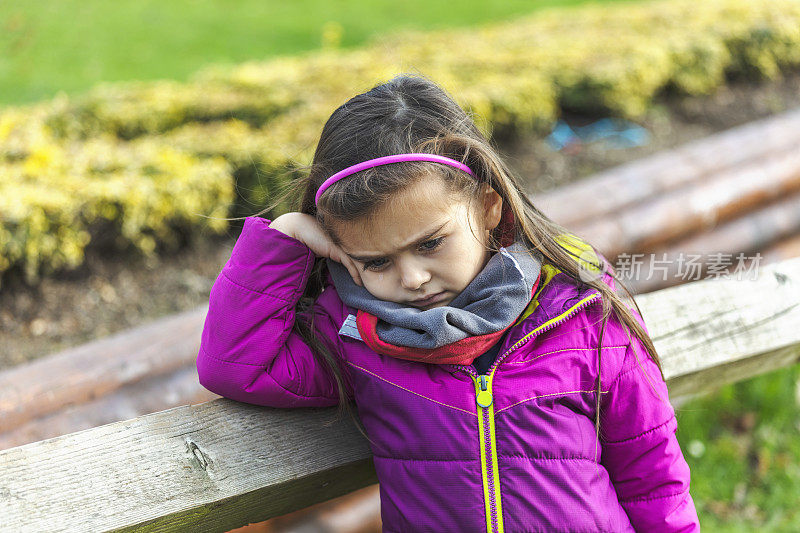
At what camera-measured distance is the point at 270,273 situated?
5.46 feet

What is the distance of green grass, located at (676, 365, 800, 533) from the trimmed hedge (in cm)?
181

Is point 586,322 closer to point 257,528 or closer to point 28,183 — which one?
point 257,528

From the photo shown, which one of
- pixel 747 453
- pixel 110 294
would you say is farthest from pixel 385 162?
pixel 747 453

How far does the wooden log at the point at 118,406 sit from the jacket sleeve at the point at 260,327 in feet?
2.54

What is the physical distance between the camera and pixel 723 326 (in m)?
2.09

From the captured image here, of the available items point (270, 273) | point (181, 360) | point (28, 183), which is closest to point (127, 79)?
point (28, 183)

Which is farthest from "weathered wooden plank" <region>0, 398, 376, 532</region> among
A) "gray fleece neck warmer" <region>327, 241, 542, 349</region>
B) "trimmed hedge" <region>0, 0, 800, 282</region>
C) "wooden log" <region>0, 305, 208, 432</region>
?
"trimmed hedge" <region>0, 0, 800, 282</region>

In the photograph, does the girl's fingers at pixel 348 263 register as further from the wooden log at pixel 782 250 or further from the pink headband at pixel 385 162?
the wooden log at pixel 782 250

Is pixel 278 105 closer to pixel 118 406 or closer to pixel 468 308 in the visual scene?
pixel 118 406

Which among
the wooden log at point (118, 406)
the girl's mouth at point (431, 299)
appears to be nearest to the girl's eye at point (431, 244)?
the girl's mouth at point (431, 299)

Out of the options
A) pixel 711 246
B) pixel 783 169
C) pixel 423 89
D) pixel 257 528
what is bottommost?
pixel 257 528

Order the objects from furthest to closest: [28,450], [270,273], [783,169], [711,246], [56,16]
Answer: [56,16], [783,169], [711,246], [270,273], [28,450]

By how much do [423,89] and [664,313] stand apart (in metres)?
0.88

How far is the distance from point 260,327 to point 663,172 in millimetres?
2812
